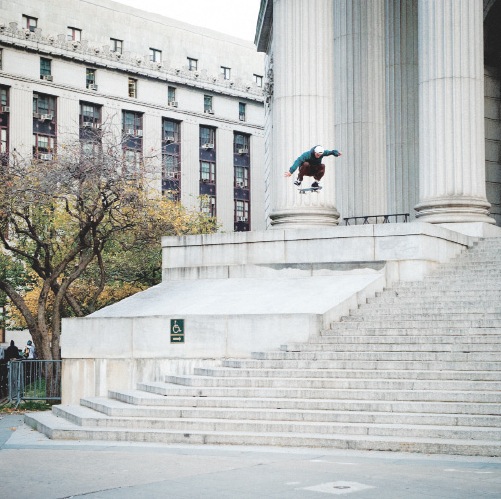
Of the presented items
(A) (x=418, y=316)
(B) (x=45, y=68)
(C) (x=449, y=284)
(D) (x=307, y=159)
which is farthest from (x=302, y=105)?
(B) (x=45, y=68)

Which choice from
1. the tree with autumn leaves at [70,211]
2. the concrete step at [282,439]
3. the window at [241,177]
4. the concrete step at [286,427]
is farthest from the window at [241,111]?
the concrete step at [282,439]

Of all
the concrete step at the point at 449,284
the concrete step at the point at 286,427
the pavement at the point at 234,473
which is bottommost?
the pavement at the point at 234,473

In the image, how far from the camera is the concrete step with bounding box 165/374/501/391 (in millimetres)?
15992

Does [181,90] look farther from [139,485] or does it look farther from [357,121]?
[139,485]

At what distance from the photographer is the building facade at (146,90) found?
267ft

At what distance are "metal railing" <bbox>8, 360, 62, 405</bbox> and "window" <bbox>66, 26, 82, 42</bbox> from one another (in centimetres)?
6333

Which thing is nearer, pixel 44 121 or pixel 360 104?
pixel 360 104

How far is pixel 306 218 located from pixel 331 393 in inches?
426

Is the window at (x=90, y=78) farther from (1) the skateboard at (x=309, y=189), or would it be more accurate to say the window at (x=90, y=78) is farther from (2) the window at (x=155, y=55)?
(1) the skateboard at (x=309, y=189)

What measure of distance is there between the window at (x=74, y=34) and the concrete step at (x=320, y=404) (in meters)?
72.4

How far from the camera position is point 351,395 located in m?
16.5

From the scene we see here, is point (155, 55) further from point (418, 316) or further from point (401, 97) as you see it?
point (418, 316)

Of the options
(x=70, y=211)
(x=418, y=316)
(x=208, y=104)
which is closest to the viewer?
(x=418, y=316)

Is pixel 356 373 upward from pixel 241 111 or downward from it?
downward
